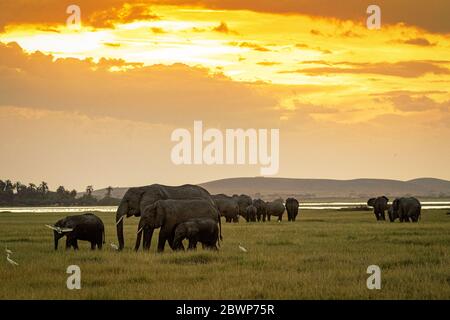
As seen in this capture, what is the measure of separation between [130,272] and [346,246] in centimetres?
1170

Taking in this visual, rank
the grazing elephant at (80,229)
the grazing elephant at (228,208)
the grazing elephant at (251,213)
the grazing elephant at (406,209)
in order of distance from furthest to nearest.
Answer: the grazing elephant at (251,213) → the grazing elephant at (228,208) → the grazing elephant at (406,209) → the grazing elephant at (80,229)

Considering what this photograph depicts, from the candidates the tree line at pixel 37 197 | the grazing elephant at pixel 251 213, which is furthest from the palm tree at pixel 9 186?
the grazing elephant at pixel 251 213

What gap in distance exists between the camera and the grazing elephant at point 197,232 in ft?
92.2

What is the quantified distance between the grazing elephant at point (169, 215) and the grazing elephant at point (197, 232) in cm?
104

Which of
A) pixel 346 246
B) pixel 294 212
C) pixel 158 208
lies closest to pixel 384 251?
pixel 346 246

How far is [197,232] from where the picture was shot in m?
28.4

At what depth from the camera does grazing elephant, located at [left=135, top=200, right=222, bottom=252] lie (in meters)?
29.6

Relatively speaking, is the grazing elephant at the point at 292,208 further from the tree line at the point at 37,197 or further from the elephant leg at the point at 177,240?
the tree line at the point at 37,197

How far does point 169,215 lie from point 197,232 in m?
1.74

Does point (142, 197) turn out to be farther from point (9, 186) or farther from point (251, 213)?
point (9, 186)

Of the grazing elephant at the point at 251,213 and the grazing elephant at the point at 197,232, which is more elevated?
the grazing elephant at the point at 197,232

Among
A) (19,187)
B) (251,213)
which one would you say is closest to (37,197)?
(19,187)

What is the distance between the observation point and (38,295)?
58.5 feet
